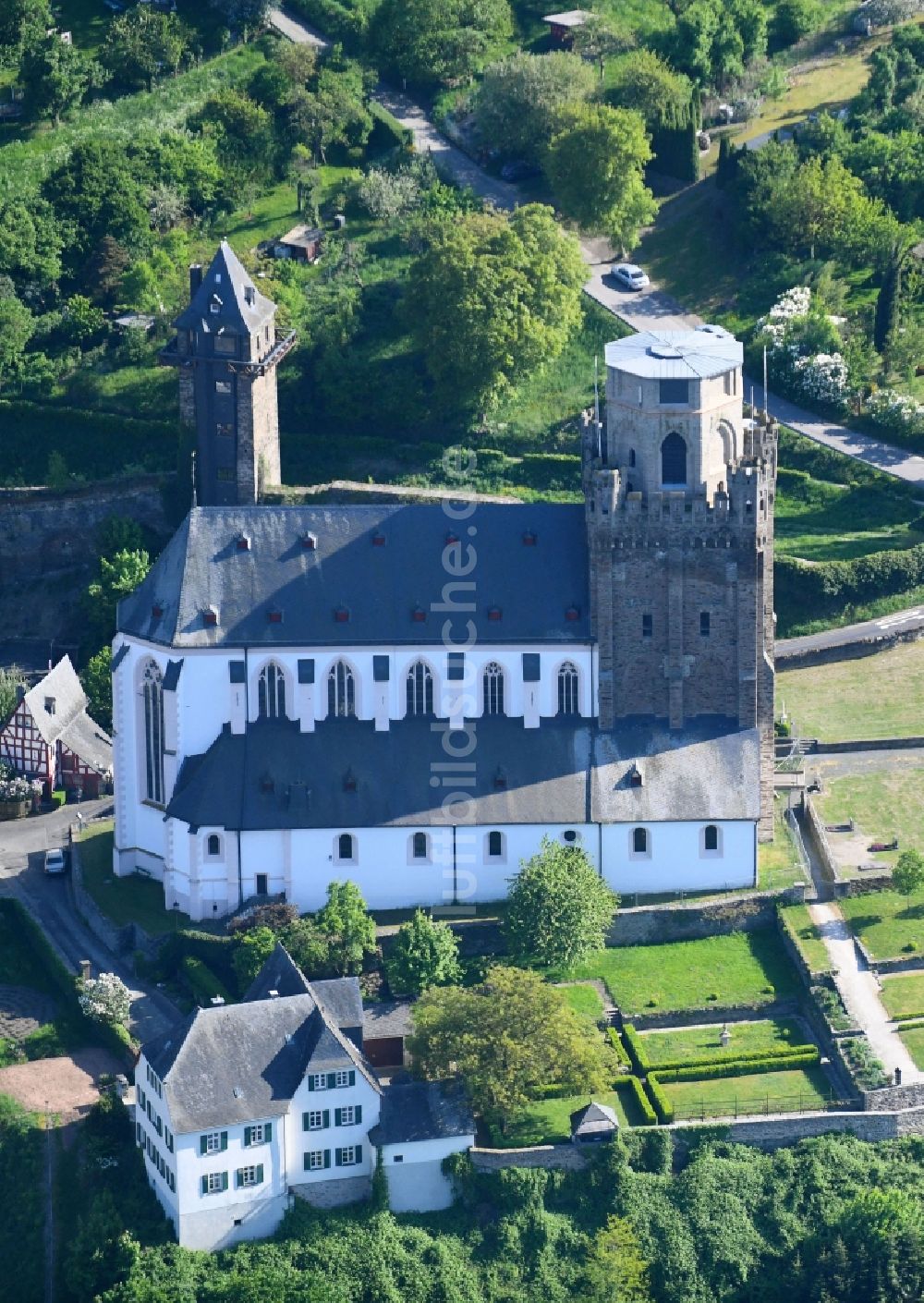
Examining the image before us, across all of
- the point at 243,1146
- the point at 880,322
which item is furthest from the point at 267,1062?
the point at 880,322

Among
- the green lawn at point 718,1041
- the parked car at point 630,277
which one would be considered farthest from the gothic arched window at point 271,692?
the parked car at point 630,277

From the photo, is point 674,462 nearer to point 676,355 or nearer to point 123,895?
point 676,355

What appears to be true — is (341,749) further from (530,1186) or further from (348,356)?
(348,356)

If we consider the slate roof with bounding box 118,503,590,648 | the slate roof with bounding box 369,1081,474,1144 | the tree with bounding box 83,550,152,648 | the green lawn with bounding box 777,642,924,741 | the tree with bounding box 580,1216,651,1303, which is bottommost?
the tree with bounding box 580,1216,651,1303

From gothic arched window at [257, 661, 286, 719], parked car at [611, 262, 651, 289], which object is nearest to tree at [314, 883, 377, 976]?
gothic arched window at [257, 661, 286, 719]

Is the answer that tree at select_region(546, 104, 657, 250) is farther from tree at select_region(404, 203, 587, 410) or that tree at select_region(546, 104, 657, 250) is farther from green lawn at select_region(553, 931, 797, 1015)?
green lawn at select_region(553, 931, 797, 1015)
